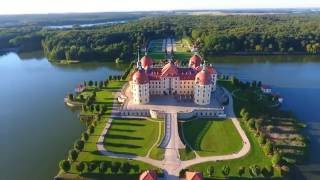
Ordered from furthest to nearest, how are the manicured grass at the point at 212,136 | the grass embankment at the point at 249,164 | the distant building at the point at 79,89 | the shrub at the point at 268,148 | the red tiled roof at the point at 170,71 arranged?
the distant building at the point at 79,89 → the red tiled roof at the point at 170,71 → the manicured grass at the point at 212,136 → the shrub at the point at 268,148 → the grass embankment at the point at 249,164

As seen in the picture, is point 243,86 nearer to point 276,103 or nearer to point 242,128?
point 276,103

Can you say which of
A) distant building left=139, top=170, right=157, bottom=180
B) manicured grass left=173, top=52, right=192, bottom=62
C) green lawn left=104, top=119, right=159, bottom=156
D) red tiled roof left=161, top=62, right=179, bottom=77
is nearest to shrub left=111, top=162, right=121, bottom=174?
green lawn left=104, top=119, right=159, bottom=156

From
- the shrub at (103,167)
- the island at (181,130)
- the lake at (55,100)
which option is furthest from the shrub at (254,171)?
the shrub at (103,167)

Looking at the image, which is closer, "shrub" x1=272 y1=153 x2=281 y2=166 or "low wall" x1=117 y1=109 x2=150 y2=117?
"shrub" x1=272 y1=153 x2=281 y2=166

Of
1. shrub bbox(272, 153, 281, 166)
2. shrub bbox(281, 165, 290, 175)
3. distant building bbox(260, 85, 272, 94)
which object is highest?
distant building bbox(260, 85, 272, 94)

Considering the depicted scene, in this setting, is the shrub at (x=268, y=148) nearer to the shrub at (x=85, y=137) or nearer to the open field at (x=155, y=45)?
the shrub at (x=85, y=137)

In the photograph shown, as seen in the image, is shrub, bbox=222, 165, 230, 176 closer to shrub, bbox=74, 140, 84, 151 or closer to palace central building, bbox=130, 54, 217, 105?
palace central building, bbox=130, 54, 217, 105

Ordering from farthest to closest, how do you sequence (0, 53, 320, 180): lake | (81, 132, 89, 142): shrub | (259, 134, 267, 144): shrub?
(81, 132, 89, 142): shrub → (259, 134, 267, 144): shrub → (0, 53, 320, 180): lake

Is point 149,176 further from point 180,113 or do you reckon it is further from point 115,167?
point 180,113
